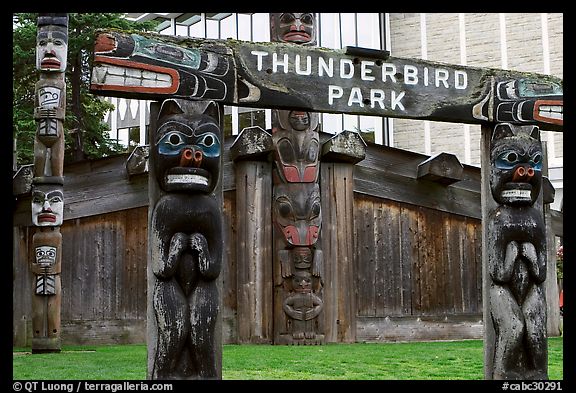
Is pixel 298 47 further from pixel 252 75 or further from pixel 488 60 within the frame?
pixel 488 60

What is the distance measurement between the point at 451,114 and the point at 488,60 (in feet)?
53.0

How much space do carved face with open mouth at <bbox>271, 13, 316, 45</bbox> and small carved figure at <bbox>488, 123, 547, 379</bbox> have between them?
450cm

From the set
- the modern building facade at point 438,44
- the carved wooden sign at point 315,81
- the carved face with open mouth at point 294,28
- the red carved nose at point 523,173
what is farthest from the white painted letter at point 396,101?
the modern building facade at point 438,44

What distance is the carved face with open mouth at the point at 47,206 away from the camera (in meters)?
9.74

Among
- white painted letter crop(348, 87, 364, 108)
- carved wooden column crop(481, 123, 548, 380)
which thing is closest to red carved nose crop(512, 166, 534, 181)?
carved wooden column crop(481, 123, 548, 380)

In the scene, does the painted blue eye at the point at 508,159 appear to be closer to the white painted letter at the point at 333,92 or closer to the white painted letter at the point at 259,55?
the white painted letter at the point at 333,92

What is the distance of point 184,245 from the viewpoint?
5.54m

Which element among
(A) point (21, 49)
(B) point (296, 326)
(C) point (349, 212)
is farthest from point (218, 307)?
(A) point (21, 49)

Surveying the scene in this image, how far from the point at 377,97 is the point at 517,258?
5.62 feet

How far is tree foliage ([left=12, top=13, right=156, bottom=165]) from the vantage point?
1693cm

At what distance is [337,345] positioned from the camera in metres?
10.4

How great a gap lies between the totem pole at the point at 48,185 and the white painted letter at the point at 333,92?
4928 mm

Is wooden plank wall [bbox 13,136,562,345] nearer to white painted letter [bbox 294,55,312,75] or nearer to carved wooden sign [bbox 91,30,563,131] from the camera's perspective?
carved wooden sign [bbox 91,30,563,131]

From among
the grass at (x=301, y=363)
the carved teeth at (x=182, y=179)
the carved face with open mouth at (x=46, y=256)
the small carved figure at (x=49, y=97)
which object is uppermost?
the small carved figure at (x=49, y=97)
